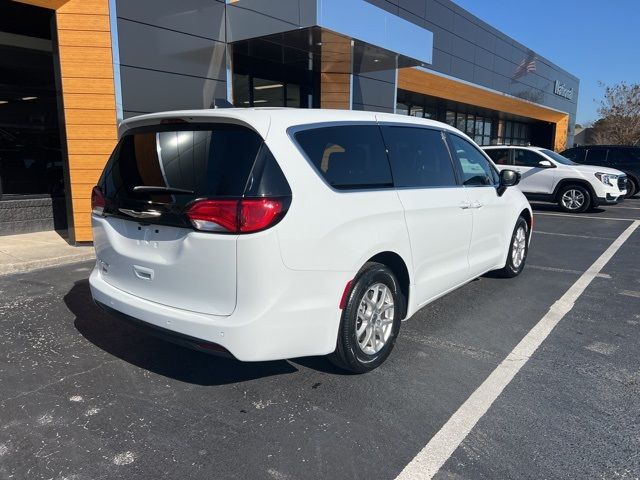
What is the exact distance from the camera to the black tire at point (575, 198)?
12.6 meters

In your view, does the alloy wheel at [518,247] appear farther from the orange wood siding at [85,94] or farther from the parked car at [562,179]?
the parked car at [562,179]

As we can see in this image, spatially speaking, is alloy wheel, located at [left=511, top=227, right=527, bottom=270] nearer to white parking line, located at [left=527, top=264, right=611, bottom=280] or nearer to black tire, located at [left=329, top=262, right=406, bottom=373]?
white parking line, located at [left=527, top=264, right=611, bottom=280]

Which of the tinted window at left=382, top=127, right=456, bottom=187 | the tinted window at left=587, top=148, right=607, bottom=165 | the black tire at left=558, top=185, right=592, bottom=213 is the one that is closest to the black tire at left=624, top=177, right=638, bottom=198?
the tinted window at left=587, top=148, right=607, bottom=165

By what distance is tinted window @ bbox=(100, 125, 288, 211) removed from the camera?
2.78m

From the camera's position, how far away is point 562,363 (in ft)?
12.2

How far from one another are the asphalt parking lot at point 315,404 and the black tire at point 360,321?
119 mm

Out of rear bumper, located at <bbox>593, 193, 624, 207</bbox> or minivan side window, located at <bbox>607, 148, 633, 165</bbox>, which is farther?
minivan side window, located at <bbox>607, 148, 633, 165</bbox>

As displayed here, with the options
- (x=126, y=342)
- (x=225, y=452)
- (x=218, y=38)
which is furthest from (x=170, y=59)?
(x=225, y=452)

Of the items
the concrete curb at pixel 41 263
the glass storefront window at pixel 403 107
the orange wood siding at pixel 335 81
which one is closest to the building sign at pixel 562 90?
the glass storefront window at pixel 403 107

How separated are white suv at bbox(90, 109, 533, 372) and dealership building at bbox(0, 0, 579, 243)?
4.64 meters

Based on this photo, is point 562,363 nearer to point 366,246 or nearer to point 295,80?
point 366,246

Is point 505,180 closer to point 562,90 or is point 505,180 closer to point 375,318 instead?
point 375,318

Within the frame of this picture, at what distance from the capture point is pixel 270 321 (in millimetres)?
2789

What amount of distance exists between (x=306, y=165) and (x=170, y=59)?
6.57 meters
